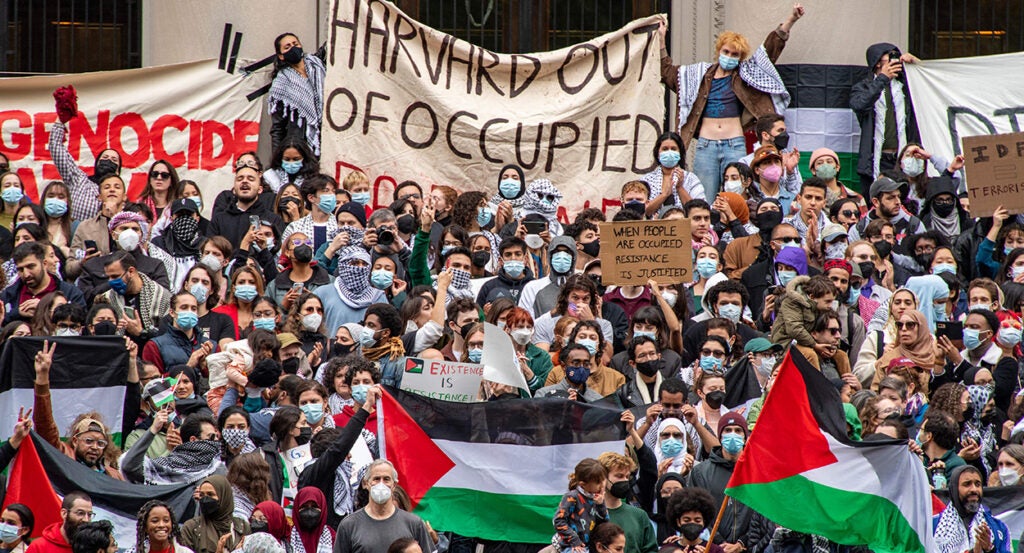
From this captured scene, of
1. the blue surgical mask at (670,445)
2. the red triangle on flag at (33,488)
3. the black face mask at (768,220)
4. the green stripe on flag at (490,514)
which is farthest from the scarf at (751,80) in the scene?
the red triangle on flag at (33,488)

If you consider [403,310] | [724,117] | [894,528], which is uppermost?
[724,117]

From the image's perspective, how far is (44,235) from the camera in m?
17.5

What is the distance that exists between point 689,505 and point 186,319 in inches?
162

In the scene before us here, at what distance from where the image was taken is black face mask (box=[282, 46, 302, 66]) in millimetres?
20344

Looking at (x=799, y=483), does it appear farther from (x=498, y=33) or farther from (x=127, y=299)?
(x=498, y=33)

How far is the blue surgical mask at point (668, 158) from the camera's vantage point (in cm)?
1923

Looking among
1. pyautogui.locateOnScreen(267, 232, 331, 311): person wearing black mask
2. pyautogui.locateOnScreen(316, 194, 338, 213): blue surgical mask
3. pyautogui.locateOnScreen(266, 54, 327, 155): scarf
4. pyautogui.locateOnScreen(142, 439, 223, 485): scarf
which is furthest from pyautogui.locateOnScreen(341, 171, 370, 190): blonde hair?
pyautogui.locateOnScreen(142, 439, 223, 485): scarf

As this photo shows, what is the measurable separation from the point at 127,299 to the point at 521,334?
9.72ft

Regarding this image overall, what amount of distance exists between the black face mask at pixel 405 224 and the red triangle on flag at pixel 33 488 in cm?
448

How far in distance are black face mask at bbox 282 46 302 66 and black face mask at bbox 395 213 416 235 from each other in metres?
2.94

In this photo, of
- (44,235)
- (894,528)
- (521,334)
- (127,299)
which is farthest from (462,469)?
(44,235)

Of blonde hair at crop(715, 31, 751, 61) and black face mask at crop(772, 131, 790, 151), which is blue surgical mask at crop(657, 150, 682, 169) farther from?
blonde hair at crop(715, 31, 751, 61)

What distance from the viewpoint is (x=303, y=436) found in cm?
1422

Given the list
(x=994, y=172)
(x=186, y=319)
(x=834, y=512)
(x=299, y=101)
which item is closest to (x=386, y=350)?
(x=186, y=319)
